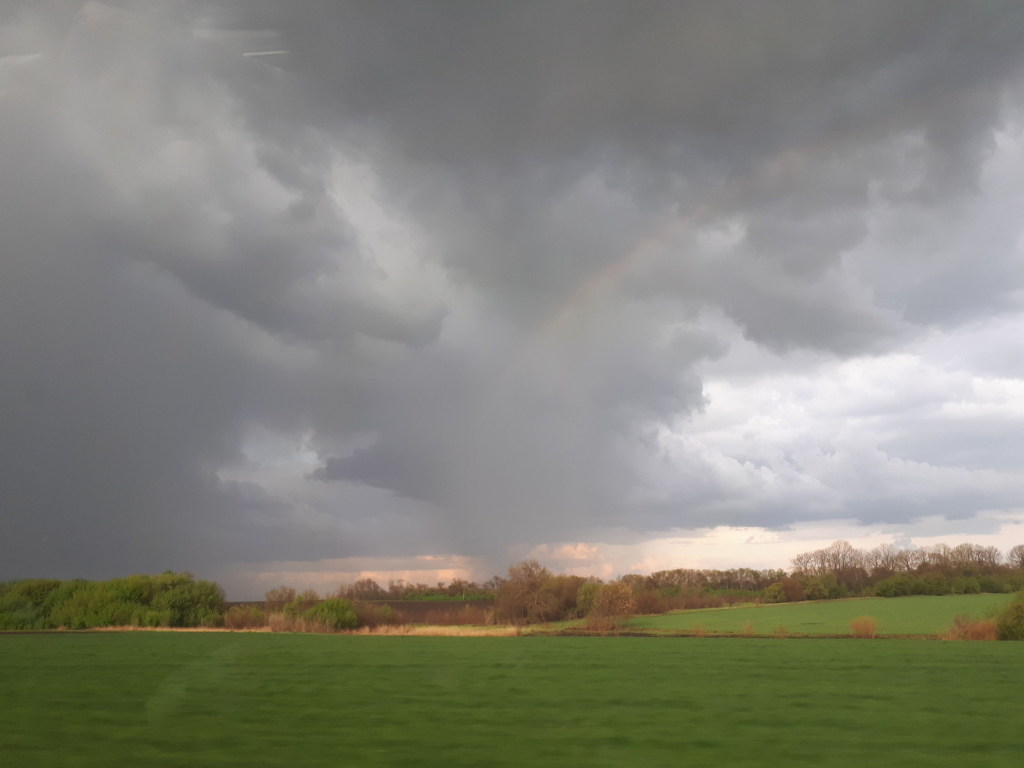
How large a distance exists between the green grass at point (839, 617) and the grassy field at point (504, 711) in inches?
1166

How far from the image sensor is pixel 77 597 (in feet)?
199

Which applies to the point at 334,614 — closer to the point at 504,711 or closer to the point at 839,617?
the point at 839,617

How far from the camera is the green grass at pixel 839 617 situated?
5784 cm

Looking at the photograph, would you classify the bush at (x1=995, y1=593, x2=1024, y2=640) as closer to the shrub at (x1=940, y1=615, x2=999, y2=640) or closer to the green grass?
the shrub at (x1=940, y1=615, x2=999, y2=640)

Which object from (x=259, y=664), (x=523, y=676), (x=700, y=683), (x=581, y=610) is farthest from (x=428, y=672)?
(x=581, y=610)

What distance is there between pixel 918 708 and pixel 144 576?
6066 cm

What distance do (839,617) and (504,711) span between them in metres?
60.6

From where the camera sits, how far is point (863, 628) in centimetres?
5450

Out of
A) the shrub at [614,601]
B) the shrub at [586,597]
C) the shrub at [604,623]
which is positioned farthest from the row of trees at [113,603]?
the shrub at [586,597]

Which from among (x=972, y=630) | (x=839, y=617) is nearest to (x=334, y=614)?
(x=839, y=617)

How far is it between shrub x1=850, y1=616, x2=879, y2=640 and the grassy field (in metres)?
24.7

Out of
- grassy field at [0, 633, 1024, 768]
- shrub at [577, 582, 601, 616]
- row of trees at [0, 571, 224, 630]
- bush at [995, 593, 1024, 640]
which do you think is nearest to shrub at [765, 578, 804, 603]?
shrub at [577, 582, 601, 616]

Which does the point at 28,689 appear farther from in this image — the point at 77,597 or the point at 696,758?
the point at 77,597

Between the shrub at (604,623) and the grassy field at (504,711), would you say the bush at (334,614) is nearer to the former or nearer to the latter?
the shrub at (604,623)
